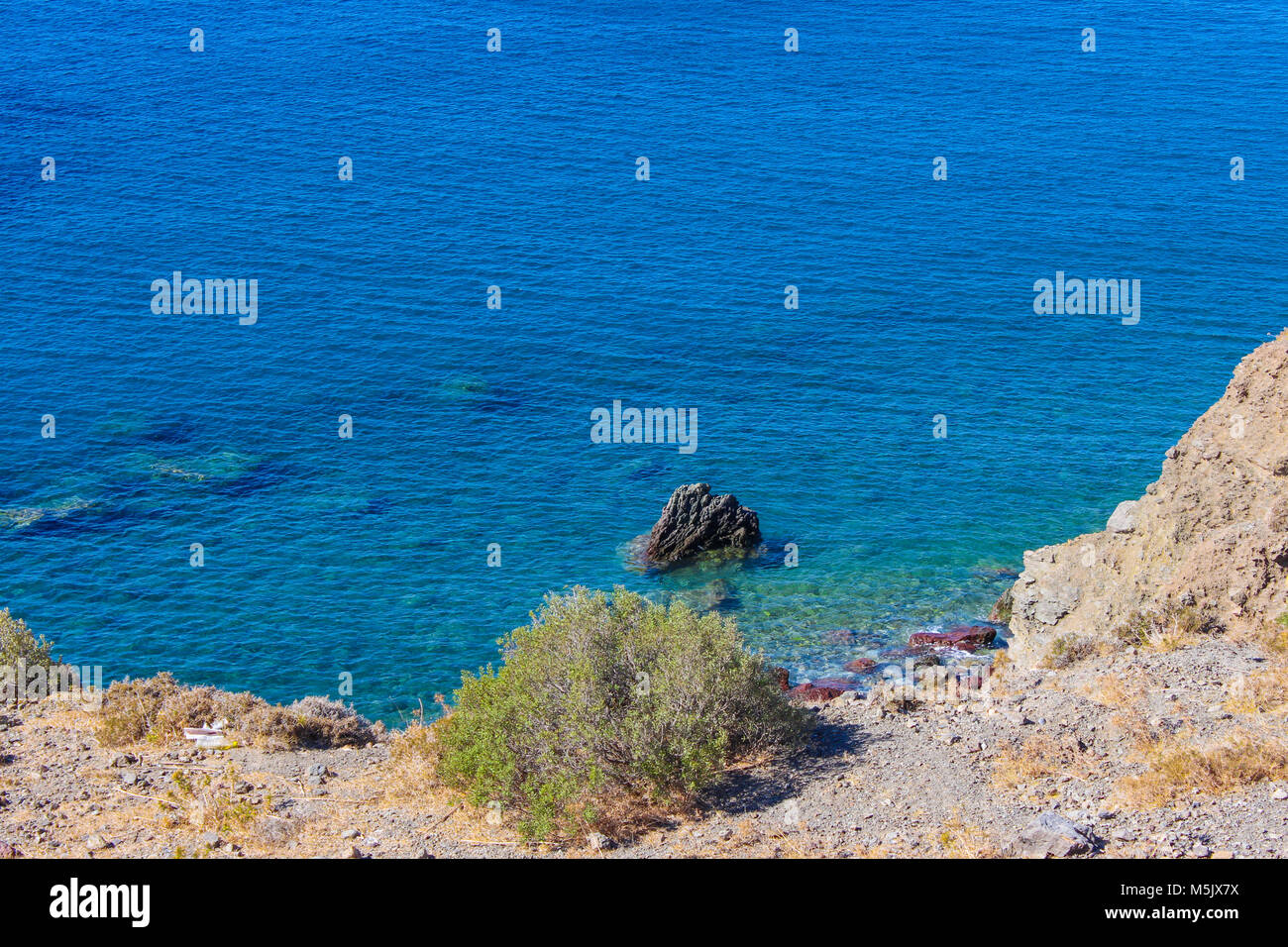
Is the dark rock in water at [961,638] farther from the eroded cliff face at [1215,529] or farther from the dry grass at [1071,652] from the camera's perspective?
the dry grass at [1071,652]

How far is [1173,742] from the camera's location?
1906 centimetres

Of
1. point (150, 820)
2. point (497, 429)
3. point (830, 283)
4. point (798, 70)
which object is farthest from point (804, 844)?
point (798, 70)

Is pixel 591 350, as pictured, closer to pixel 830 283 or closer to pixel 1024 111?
pixel 830 283

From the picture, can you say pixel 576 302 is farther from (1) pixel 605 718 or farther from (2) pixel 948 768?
(2) pixel 948 768

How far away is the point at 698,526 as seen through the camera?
167 ft

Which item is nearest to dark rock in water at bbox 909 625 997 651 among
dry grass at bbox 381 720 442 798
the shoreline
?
the shoreline

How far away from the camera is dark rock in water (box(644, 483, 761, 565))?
5091cm

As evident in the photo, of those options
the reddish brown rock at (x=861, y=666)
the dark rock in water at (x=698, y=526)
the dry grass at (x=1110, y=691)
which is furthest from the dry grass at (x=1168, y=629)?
the dark rock in water at (x=698, y=526)

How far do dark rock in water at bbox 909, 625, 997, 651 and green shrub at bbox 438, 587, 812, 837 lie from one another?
2186cm

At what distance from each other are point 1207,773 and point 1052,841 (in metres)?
3.42

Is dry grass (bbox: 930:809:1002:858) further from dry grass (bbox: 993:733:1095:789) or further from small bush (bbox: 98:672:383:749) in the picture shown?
small bush (bbox: 98:672:383:749)

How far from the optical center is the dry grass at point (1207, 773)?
680 inches

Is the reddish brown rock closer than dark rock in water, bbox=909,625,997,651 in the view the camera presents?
Yes

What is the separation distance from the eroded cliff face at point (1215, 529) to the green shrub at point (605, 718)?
1025 cm
